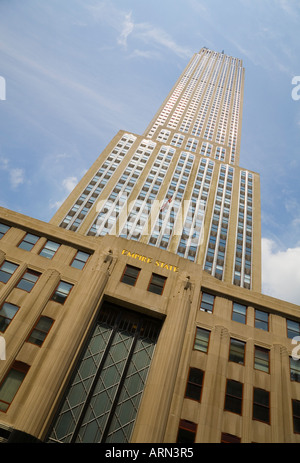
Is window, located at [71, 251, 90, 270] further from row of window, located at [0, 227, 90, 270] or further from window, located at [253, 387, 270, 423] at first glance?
window, located at [253, 387, 270, 423]

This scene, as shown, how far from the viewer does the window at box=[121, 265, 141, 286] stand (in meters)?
24.3

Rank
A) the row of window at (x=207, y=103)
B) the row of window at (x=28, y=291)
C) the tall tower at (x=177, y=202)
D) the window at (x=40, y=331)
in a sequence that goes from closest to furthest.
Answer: the window at (x=40, y=331) → the row of window at (x=28, y=291) → the tall tower at (x=177, y=202) → the row of window at (x=207, y=103)

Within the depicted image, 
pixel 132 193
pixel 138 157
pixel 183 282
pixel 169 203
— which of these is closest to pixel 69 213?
pixel 132 193

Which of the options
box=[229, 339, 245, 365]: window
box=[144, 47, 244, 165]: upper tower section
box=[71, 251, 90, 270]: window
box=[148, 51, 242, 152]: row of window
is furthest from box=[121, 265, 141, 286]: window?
box=[148, 51, 242, 152]: row of window

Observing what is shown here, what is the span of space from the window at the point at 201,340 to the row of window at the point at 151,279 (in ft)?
14.7

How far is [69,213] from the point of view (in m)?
63.0

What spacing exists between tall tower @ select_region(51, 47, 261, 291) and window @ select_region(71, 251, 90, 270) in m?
34.3

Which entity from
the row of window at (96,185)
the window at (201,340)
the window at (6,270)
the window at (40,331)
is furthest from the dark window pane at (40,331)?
the row of window at (96,185)

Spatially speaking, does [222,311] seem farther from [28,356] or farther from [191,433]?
[28,356]

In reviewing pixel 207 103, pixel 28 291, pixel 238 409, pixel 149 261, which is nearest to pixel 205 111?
pixel 207 103

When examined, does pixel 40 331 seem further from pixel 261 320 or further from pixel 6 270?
pixel 261 320

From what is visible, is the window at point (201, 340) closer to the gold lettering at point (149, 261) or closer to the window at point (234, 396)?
the window at point (234, 396)

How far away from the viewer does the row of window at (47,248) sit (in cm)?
2516
